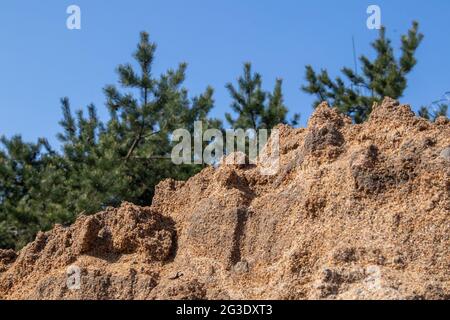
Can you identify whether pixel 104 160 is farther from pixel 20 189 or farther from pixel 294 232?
pixel 294 232

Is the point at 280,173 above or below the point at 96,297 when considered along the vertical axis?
above

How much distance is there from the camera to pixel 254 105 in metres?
15.0

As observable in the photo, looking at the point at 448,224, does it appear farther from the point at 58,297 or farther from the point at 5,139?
the point at 5,139

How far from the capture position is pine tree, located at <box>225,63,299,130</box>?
14.7 m

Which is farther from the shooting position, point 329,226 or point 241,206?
point 241,206

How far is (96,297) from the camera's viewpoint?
15.1 feet

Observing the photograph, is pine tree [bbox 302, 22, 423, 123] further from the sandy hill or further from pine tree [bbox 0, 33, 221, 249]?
the sandy hill

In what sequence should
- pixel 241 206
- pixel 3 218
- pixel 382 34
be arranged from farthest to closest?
pixel 382 34 → pixel 3 218 → pixel 241 206

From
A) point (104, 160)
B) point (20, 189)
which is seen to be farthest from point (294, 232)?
point (20, 189)

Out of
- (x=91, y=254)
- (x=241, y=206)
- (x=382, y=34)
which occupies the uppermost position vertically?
(x=382, y=34)

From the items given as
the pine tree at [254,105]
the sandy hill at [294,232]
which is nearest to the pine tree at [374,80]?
the pine tree at [254,105]

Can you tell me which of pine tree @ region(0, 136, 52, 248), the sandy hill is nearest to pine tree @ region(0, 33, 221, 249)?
pine tree @ region(0, 136, 52, 248)

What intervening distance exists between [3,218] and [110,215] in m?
8.08

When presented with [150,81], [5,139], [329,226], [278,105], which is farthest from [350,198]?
[5,139]
